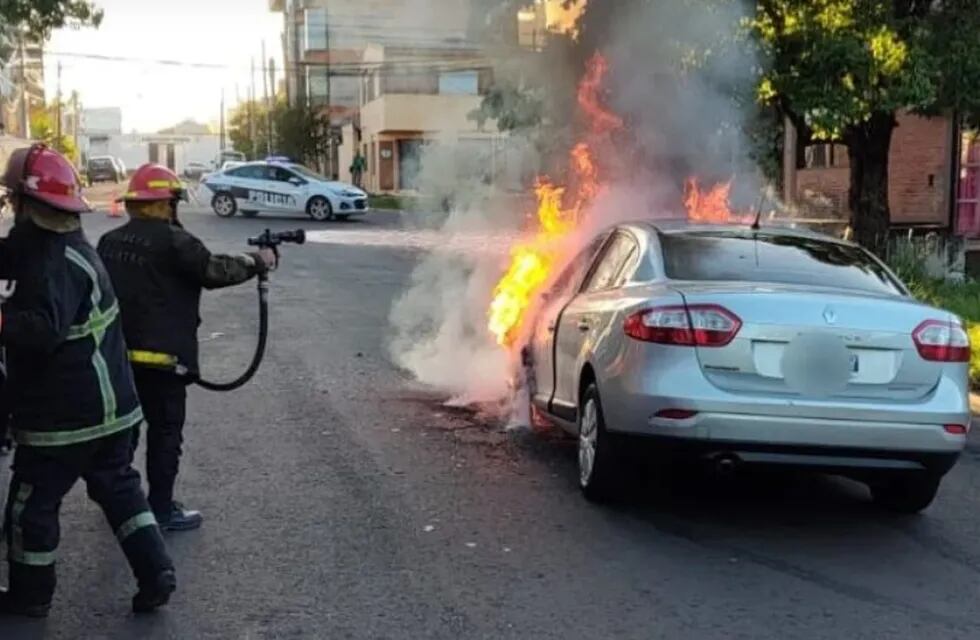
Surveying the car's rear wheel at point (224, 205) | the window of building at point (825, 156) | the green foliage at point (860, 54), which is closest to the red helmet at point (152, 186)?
the green foliage at point (860, 54)

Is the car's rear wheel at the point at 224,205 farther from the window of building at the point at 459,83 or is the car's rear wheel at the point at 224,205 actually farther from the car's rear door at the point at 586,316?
the car's rear door at the point at 586,316

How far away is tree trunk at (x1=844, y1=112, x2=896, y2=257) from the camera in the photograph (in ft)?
50.4

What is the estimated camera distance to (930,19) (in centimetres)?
1238

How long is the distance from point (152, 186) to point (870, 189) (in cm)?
1211

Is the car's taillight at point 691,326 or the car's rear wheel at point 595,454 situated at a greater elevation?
the car's taillight at point 691,326

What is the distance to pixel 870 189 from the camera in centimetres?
1556

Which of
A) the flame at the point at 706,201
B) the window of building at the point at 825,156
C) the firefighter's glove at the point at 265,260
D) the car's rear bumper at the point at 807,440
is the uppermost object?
the window of building at the point at 825,156

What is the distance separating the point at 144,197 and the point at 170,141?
420 feet

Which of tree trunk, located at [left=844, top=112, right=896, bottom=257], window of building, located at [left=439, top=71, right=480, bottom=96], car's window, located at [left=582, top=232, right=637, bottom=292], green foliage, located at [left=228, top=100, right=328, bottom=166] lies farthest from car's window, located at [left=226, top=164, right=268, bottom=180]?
car's window, located at [left=582, top=232, right=637, bottom=292]

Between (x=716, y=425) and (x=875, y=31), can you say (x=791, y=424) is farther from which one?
(x=875, y=31)

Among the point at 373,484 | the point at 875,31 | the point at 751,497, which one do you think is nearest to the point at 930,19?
the point at 875,31

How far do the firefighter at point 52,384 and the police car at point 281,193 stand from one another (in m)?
26.2

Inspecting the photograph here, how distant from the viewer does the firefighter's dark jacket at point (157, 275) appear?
5.21 meters

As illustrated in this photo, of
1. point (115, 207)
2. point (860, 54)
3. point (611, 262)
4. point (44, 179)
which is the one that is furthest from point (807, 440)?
point (860, 54)
